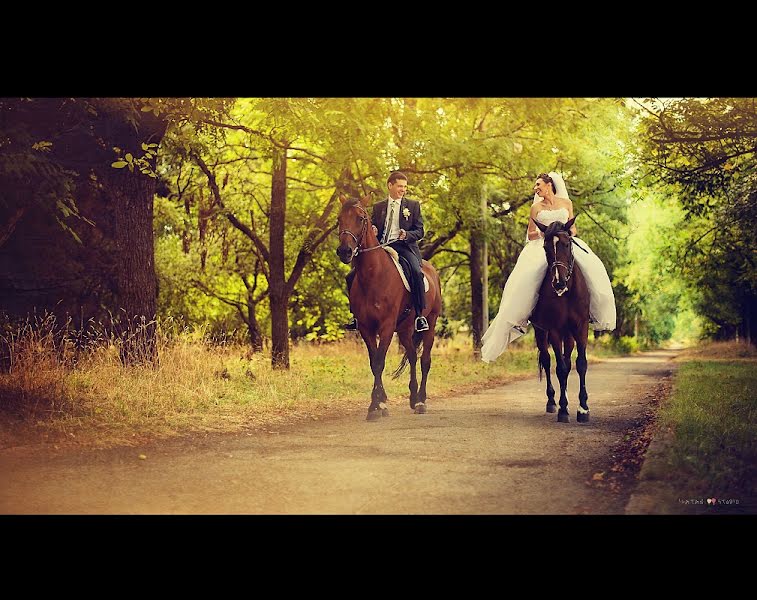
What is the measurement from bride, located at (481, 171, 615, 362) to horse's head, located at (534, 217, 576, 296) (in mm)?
594

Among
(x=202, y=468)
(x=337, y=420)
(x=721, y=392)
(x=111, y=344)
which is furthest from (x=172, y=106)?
(x=721, y=392)

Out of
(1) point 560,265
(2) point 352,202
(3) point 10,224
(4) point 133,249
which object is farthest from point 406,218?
(3) point 10,224

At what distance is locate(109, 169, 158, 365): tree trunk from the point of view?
1405 centimetres

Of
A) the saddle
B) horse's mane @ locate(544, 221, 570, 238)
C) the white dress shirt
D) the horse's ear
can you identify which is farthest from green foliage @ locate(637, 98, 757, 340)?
the saddle

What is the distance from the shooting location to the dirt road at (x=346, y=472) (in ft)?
20.9

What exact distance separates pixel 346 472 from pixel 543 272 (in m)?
4.93

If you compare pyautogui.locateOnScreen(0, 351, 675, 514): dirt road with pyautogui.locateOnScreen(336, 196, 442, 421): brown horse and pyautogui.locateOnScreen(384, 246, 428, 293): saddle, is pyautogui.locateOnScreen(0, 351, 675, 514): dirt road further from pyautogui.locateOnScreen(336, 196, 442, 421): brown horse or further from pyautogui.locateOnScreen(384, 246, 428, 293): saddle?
pyautogui.locateOnScreen(384, 246, 428, 293): saddle

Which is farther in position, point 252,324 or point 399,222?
point 252,324

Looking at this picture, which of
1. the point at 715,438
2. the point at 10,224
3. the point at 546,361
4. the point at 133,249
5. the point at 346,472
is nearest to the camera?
the point at 346,472

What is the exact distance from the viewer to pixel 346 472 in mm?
7496

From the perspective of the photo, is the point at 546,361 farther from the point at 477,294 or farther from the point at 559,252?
the point at 477,294

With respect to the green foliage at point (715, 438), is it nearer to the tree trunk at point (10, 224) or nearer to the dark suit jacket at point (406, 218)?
the dark suit jacket at point (406, 218)

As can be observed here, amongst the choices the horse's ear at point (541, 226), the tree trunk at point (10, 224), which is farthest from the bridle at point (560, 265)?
the tree trunk at point (10, 224)

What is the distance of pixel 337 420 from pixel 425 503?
16.7ft
